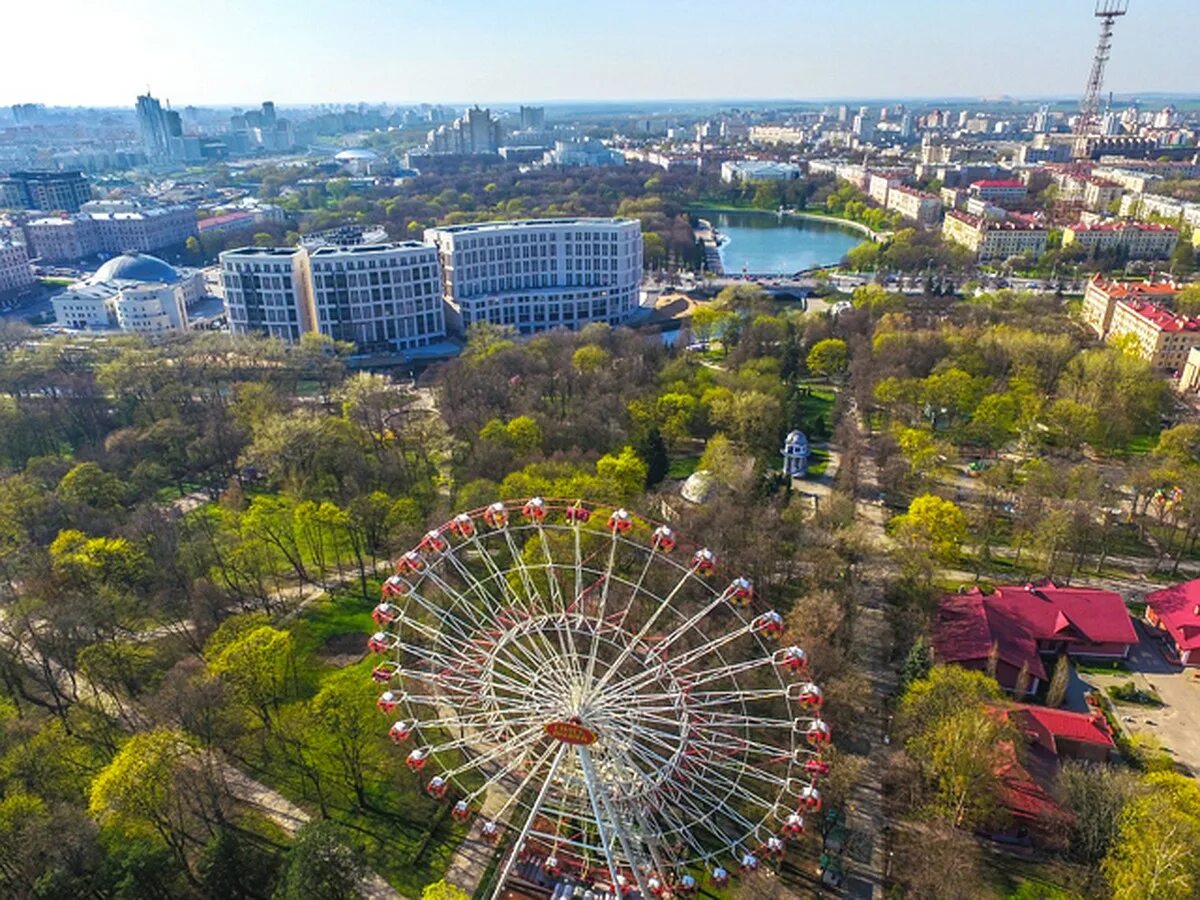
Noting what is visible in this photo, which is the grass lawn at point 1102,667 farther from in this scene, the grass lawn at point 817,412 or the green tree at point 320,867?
the green tree at point 320,867

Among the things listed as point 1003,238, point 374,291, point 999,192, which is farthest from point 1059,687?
point 999,192

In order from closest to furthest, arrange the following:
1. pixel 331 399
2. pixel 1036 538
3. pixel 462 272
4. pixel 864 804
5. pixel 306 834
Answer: pixel 306 834 → pixel 864 804 → pixel 1036 538 → pixel 331 399 → pixel 462 272

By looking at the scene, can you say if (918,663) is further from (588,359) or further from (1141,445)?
(588,359)

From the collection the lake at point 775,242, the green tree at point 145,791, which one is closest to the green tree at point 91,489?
the green tree at point 145,791

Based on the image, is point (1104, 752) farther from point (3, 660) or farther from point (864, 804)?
point (3, 660)

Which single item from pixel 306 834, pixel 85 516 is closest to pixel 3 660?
pixel 85 516

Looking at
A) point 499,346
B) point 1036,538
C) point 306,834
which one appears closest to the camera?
point 306,834
